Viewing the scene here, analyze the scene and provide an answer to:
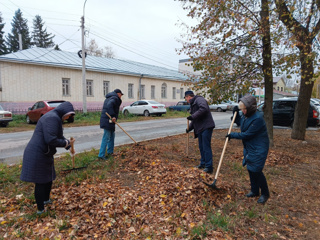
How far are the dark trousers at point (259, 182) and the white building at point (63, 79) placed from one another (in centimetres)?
1920

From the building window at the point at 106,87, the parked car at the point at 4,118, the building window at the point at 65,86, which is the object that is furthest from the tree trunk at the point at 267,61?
the building window at the point at 106,87

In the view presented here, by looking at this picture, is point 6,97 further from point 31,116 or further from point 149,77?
point 149,77

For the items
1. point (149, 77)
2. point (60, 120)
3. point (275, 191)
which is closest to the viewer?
point (60, 120)

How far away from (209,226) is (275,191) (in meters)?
1.93

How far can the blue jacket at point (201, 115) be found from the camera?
512 centimetres

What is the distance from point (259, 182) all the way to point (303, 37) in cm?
491

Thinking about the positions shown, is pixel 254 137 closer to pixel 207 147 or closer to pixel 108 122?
pixel 207 147

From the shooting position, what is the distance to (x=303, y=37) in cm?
678

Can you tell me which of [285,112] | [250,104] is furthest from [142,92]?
[250,104]

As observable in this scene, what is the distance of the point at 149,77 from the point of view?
2911cm

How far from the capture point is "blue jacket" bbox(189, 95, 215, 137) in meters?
5.12

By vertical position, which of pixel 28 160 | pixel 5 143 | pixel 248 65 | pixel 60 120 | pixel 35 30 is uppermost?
pixel 35 30

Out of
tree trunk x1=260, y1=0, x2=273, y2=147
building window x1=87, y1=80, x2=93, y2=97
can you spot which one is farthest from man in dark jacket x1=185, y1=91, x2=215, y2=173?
building window x1=87, y1=80, x2=93, y2=97

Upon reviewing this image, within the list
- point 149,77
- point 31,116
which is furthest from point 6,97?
point 149,77
